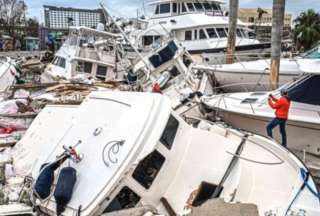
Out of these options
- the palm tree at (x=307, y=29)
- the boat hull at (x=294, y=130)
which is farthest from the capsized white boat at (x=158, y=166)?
the palm tree at (x=307, y=29)

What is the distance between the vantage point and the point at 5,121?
9094mm

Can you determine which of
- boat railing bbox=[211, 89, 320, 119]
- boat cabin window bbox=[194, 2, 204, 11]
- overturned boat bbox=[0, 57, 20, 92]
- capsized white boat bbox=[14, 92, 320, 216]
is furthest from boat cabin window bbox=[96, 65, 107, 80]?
capsized white boat bbox=[14, 92, 320, 216]

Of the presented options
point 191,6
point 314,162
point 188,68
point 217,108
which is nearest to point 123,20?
point 191,6

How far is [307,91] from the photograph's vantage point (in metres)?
8.28

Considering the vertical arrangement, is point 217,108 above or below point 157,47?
A: below

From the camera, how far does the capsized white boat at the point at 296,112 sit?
8.00m

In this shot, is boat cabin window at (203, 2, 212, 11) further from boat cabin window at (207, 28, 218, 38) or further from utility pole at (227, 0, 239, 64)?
utility pole at (227, 0, 239, 64)

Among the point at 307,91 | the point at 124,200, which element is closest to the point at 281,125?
the point at 307,91

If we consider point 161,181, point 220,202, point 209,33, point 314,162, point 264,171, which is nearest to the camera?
point 220,202

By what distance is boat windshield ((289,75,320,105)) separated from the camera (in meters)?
8.16

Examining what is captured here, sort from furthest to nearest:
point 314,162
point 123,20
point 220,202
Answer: point 123,20, point 314,162, point 220,202

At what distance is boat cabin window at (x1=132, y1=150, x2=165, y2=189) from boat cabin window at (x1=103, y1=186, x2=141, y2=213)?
0.16 meters

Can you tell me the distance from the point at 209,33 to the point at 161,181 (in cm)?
1607

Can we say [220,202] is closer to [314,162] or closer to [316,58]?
[314,162]
